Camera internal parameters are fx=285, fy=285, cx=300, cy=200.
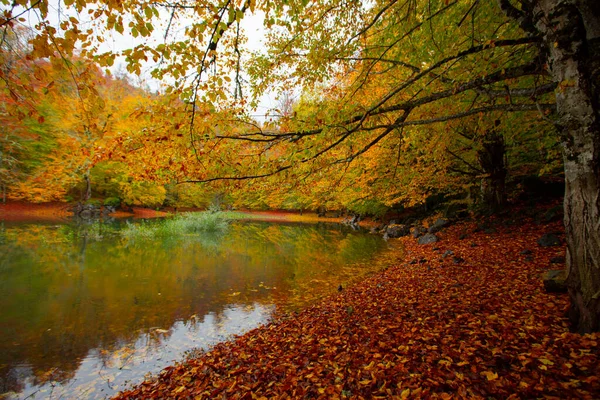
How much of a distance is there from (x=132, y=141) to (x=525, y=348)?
539 cm

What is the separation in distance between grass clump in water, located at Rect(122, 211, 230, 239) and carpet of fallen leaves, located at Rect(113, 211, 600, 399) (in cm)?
1472

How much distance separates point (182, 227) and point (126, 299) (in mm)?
13842

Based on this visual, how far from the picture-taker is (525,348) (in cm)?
313

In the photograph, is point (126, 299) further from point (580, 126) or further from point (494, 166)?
point (494, 166)

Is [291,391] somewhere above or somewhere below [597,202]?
below

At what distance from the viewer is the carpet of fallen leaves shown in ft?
8.96

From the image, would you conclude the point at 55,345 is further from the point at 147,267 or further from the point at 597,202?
the point at 597,202

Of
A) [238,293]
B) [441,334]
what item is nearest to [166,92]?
[441,334]

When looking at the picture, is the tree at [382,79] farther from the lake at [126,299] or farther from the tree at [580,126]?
the lake at [126,299]

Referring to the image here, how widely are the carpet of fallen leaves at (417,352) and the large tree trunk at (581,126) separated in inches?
24.7

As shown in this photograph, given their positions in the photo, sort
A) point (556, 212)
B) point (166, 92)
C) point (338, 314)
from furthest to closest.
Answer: point (556, 212), point (338, 314), point (166, 92)

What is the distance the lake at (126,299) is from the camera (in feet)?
14.2

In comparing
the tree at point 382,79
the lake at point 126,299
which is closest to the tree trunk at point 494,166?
the tree at point 382,79

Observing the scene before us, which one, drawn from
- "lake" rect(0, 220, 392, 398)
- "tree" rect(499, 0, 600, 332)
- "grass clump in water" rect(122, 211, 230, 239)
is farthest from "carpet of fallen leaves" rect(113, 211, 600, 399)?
"grass clump in water" rect(122, 211, 230, 239)
